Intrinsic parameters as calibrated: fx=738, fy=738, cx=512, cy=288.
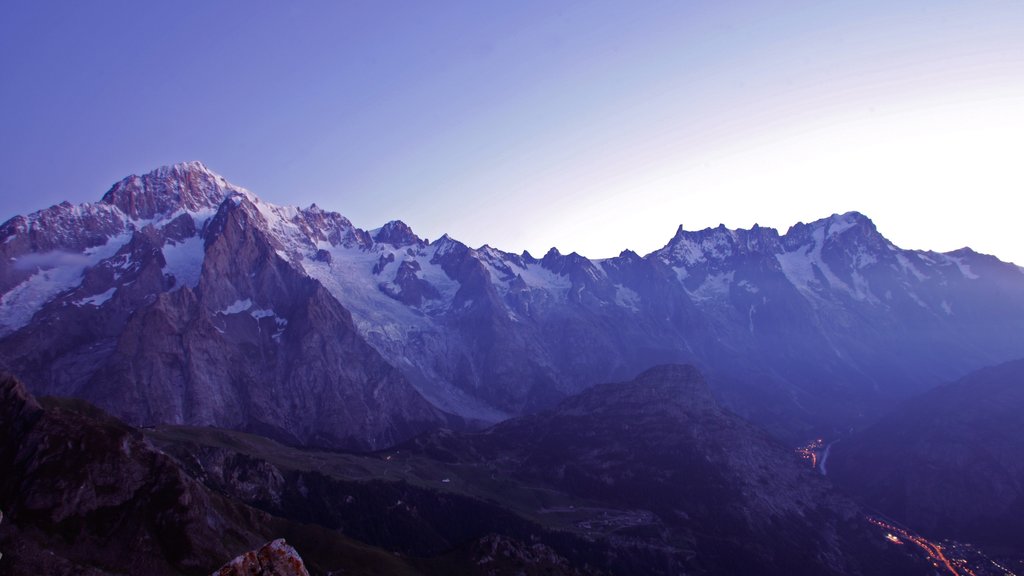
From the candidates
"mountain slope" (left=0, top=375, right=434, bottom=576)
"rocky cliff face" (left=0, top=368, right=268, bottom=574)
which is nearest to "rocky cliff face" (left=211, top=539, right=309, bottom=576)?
"mountain slope" (left=0, top=375, right=434, bottom=576)

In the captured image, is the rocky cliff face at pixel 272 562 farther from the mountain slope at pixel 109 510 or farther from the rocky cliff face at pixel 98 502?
the rocky cliff face at pixel 98 502

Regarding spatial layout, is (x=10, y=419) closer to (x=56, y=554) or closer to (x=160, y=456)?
(x=160, y=456)

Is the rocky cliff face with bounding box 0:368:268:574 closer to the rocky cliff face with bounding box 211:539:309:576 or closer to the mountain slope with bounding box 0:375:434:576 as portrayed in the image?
the mountain slope with bounding box 0:375:434:576

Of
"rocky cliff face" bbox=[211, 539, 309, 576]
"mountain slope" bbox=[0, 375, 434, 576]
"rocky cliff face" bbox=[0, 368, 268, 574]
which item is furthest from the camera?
"mountain slope" bbox=[0, 375, 434, 576]

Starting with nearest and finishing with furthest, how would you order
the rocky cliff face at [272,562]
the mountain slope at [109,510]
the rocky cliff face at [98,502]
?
the rocky cliff face at [272,562] < the rocky cliff face at [98,502] < the mountain slope at [109,510]

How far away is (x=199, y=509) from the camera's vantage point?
17912cm

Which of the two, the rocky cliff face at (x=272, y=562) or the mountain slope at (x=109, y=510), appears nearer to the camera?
the rocky cliff face at (x=272, y=562)

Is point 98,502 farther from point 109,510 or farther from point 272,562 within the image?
point 272,562

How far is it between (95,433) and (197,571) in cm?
4955

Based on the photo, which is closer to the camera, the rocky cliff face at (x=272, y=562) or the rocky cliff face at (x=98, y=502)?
the rocky cliff face at (x=272, y=562)

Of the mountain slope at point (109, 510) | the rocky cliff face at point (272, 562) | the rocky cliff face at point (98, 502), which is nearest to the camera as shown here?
the rocky cliff face at point (272, 562)

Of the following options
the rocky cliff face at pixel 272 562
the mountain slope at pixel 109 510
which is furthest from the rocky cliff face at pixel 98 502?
the rocky cliff face at pixel 272 562

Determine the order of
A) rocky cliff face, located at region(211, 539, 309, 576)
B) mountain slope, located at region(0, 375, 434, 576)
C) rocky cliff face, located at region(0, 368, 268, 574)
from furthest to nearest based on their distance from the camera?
mountain slope, located at region(0, 375, 434, 576)
rocky cliff face, located at region(0, 368, 268, 574)
rocky cliff face, located at region(211, 539, 309, 576)

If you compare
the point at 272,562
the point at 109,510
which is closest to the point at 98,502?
the point at 109,510
